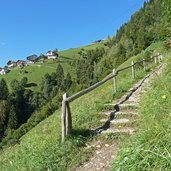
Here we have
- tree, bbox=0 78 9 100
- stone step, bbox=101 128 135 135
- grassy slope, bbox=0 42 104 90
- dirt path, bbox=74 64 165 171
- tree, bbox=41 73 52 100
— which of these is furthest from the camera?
grassy slope, bbox=0 42 104 90

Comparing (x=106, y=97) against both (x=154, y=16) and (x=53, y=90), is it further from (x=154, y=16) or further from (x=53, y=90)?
(x=53, y=90)

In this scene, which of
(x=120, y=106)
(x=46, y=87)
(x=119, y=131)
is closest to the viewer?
(x=119, y=131)

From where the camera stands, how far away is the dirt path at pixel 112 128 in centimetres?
730

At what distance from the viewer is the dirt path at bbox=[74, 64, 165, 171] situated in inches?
287

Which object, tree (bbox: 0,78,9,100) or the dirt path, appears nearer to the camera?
the dirt path

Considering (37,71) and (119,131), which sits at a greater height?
(37,71)

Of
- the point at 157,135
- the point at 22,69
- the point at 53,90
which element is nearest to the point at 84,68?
the point at 53,90

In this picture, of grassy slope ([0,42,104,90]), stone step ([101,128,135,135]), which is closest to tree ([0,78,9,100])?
grassy slope ([0,42,104,90])

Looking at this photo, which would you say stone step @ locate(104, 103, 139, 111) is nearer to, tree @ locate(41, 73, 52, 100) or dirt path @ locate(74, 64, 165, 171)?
dirt path @ locate(74, 64, 165, 171)

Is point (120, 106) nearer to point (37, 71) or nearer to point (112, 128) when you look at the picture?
point (112, 128)

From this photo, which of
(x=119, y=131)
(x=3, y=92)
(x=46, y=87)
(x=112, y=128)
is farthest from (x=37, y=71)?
(x=119, y=131)

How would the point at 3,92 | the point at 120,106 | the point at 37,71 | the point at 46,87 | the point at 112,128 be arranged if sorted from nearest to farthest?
the point at 112,128 → the point at 120,106 → the point at 3,92 → the point at 46,87 → the point at 37,71

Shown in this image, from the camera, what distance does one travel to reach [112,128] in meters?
9.43

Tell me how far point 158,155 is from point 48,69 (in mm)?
178546
